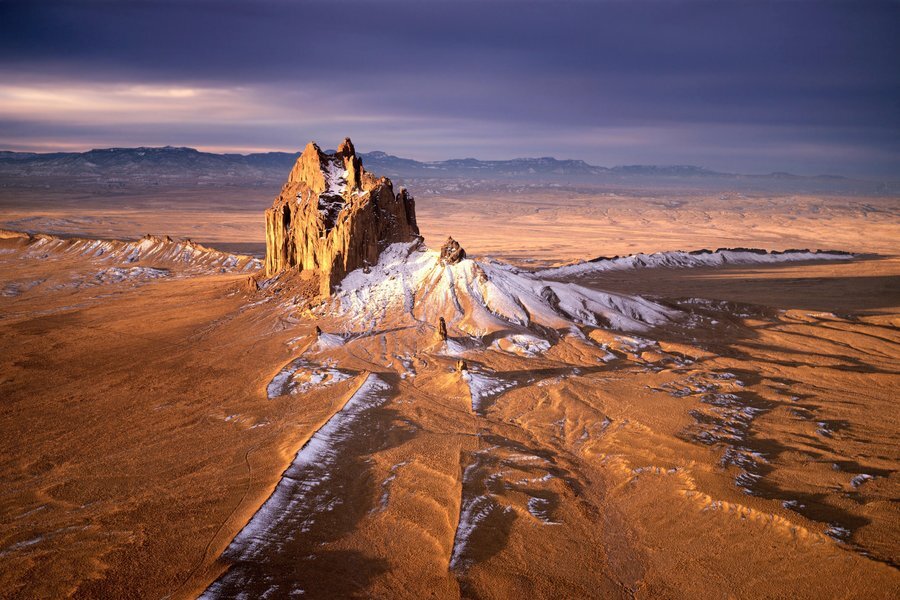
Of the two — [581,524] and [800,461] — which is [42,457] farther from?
[800,461]

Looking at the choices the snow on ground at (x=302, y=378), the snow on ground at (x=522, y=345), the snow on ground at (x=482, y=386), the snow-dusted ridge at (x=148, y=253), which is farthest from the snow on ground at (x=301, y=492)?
the snow-dusted ridge at (x=148, y=253)

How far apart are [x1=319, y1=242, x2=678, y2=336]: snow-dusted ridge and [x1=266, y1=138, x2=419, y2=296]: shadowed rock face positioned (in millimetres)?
1609

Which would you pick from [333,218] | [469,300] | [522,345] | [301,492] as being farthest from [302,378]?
[333,218]

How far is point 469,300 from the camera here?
1695 inches

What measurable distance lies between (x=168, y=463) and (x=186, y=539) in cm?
629

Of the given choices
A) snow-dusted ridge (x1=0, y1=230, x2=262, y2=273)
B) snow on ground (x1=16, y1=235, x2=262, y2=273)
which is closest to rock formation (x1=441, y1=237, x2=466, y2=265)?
snow-dusted ridge (x1=0, y1=230, x2=262, y2=273)

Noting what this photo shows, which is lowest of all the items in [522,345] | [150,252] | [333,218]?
[522,345]

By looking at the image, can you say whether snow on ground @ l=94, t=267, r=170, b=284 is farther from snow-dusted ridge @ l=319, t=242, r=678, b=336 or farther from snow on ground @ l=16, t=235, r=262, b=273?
snow-dusted ridge @ l=319, t=242, r=678, b=336

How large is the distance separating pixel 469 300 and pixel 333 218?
52.9ft

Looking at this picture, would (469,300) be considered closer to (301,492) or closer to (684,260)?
(301,492)

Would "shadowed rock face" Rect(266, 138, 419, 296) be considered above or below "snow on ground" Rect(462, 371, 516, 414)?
above

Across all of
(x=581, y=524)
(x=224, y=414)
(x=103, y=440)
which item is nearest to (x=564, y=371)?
(x=581, y=524)

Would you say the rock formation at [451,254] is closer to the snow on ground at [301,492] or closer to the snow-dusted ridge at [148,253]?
the snow on ground at [301,492]

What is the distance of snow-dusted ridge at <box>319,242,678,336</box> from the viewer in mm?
41938
